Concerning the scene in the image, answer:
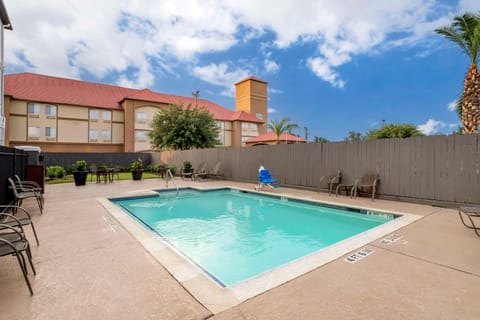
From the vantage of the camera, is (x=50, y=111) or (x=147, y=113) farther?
(x=147, y=113)

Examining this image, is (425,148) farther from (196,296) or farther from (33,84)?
(33,84)

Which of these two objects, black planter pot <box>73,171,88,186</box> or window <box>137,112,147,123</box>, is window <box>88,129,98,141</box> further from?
black planter pot <box>73,171,88,186</box>

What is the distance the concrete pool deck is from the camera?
191 cm

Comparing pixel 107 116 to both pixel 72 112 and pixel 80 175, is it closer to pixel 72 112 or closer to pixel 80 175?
pixel 72 112

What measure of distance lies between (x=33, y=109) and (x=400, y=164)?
30840 mm

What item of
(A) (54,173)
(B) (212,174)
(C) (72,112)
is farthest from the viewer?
(C) (72,112)

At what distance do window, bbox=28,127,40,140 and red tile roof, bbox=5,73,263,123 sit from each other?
9.33 feet

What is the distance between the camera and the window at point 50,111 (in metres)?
24.9

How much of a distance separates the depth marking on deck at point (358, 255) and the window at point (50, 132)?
30.5m

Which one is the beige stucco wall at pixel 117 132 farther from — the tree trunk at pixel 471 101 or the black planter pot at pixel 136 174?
the tree trunk at pixel 471 101

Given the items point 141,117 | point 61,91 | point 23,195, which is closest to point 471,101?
point 23,195

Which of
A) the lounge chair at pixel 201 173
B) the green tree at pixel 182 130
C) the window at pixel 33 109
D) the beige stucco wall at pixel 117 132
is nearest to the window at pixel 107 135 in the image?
the beige stucco wall at pixel 117 132

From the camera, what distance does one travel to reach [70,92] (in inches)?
1067

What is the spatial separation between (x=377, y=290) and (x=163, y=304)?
6.19 ft
